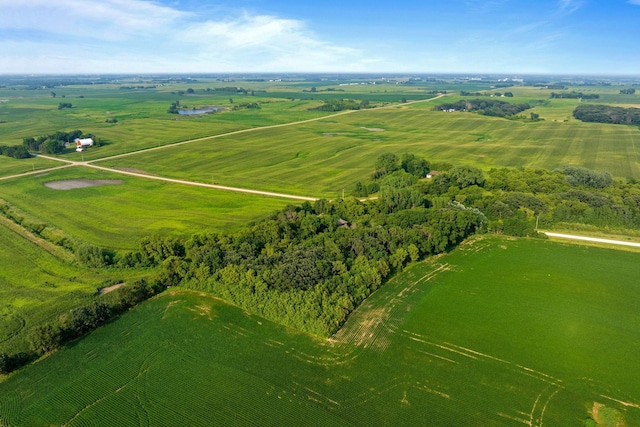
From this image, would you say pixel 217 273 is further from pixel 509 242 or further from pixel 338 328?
pixel 509 242

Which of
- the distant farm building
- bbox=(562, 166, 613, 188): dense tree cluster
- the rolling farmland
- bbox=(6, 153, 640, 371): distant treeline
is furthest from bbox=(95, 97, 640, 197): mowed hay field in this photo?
the rolling farmland

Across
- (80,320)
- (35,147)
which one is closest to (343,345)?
(80,320)

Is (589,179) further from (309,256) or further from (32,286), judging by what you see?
(32,286)

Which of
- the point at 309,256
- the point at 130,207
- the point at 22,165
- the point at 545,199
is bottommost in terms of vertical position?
the point at 130,207

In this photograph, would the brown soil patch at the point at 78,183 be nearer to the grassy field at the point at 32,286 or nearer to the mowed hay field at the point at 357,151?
the mowed hay field at the point at 357,151

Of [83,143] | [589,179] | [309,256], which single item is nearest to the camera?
[309,256]

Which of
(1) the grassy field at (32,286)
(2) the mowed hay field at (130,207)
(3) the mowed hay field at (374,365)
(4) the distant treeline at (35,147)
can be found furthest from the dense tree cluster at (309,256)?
(4) the distant treeline at (35,147)

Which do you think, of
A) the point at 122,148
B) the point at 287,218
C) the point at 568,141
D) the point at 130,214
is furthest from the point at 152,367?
the point at 568,141
